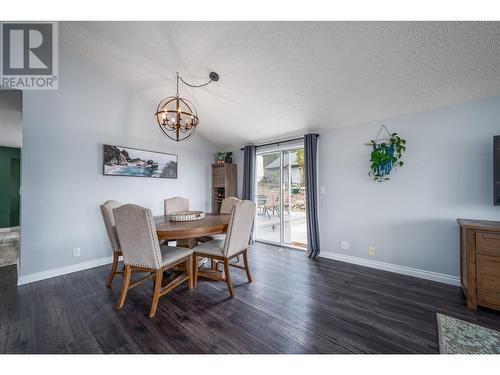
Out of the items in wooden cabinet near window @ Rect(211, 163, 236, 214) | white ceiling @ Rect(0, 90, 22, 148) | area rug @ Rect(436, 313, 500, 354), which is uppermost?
white ceiling @ Rect(0, 90, 22, 148)

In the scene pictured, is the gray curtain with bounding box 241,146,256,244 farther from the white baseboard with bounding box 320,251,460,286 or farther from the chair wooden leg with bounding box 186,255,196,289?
the chair wooden leg with bounding box 186,255,196,289

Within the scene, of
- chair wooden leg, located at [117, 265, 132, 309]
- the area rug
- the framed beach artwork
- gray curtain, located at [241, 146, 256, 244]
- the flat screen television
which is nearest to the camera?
the area rug

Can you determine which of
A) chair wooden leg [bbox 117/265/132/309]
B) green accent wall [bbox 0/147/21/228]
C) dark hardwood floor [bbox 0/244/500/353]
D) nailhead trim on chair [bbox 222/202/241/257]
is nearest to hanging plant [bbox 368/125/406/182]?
dark hardwood floor [bbox 0/244/500/353]

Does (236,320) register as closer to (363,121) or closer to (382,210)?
(382,210)

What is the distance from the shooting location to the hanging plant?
2660mm

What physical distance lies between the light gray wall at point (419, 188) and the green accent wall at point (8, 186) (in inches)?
309

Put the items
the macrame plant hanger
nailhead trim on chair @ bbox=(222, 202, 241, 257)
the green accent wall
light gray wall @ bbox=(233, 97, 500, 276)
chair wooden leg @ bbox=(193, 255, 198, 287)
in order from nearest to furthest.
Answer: nailhead trim on chair @ bbox=(222, 202, 241, 257) → light gray wall @ bbox=(233, 97, 500, 276) → chair wooden leg @ bbox=(193, 255, 198, 287) → the macrame plant hanger → the green accent wall

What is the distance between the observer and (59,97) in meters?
2.67

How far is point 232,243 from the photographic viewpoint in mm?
2176

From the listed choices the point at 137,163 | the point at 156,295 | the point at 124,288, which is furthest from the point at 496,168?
the point at 137,163

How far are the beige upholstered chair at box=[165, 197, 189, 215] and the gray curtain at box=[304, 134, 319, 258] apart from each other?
7.17ft

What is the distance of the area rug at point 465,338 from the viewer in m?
1.37

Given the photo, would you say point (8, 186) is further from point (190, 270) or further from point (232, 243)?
point (232, 243)

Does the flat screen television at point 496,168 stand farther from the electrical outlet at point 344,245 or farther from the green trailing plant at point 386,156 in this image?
the electrical outlet at point 344,245
